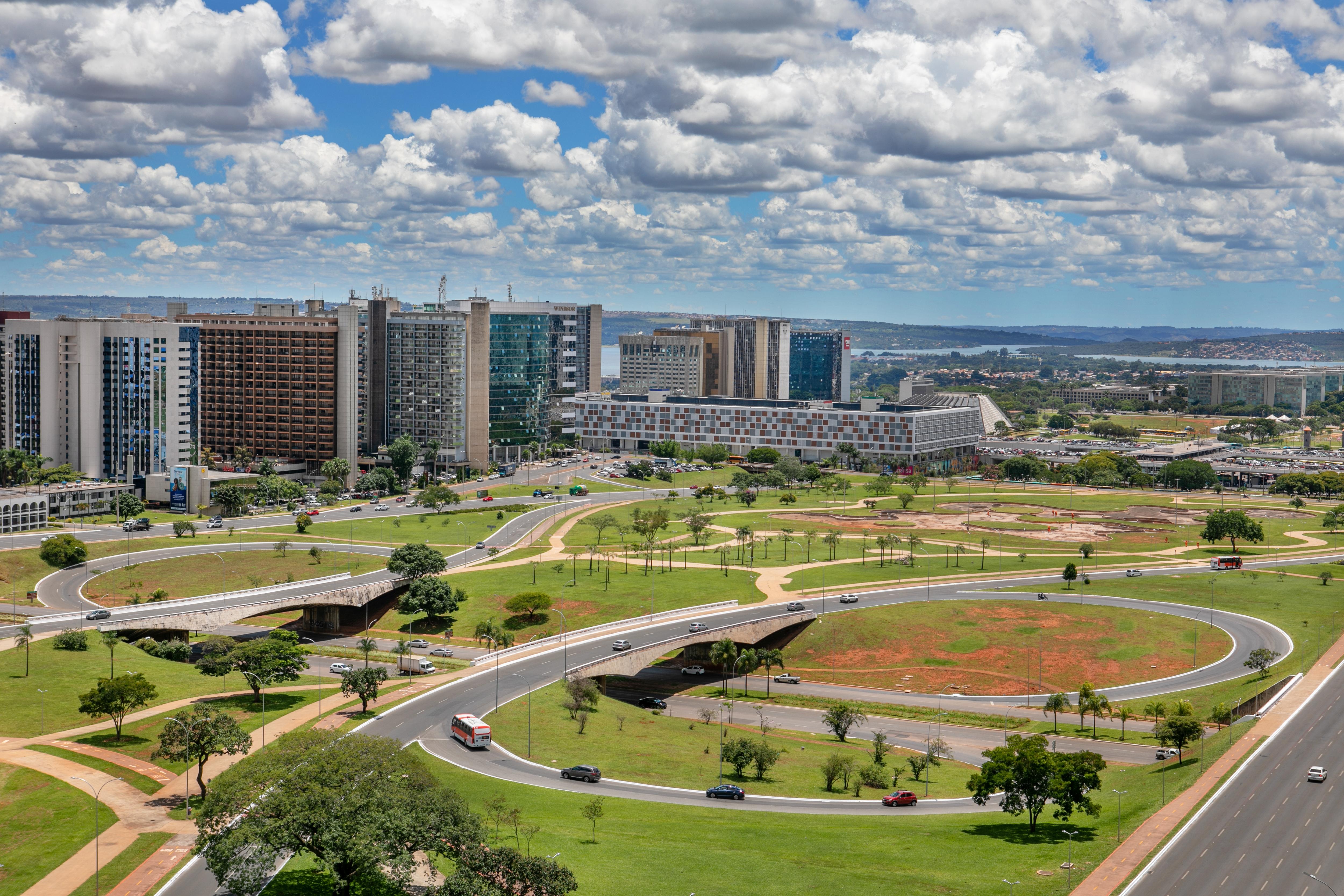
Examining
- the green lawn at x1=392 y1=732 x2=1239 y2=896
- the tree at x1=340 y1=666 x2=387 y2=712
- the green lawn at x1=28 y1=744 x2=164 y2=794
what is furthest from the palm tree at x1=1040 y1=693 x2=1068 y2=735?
the green lawn at x1=28 y1=744 x2=164 y2=794

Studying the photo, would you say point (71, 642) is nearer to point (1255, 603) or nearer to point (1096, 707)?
point (1096, 707)

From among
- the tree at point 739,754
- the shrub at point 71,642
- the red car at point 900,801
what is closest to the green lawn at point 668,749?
the tree at point 739,754

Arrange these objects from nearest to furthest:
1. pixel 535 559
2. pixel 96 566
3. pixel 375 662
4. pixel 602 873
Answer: pixel 602 873
pixel 375 662
pixel 96 566
pixel 535 559

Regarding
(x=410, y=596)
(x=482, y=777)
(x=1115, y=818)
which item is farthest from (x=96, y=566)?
(x=1115, y=818)

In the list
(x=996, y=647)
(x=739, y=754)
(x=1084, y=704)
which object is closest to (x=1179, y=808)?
(x=1084, y=704)

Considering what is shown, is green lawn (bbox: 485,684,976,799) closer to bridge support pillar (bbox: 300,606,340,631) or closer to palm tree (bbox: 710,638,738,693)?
palm tree (bbox: 710,638,738,693)

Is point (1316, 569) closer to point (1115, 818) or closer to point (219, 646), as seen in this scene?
point (1115, 818)

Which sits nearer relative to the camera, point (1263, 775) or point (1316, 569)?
point (1263, 775)

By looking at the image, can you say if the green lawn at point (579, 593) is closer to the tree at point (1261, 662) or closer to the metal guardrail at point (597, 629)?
the metal guardrail at point (597, 629)
